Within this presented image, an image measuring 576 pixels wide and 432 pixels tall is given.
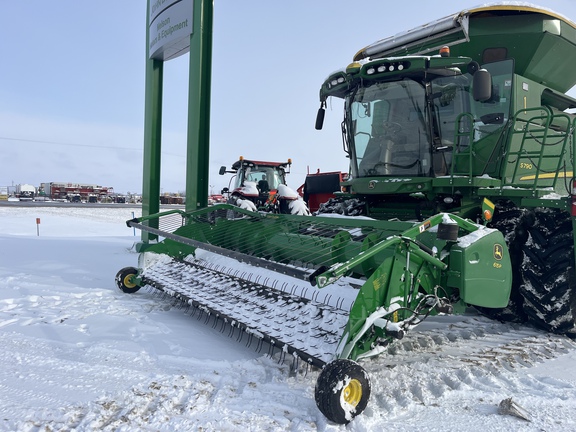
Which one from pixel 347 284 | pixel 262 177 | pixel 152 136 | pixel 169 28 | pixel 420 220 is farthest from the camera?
pixel 262 177

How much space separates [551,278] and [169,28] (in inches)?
321

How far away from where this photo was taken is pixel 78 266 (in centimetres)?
694

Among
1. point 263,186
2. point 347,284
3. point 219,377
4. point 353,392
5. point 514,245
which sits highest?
point 263,186

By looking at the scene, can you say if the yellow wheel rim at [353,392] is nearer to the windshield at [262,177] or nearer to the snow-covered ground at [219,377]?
the snow-covered ground at [219,377]

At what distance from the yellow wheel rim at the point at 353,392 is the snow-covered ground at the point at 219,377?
0.31ft

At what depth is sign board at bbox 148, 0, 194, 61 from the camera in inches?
336

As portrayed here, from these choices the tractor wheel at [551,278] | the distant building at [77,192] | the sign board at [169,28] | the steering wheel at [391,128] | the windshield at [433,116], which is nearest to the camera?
the tractor wheel at [551,278]

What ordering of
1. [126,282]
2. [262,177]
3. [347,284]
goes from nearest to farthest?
[347,284] < [126,282] < [262,177]

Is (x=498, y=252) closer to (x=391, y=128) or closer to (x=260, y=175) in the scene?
(x=391, y=128)

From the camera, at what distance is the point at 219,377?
283 centimetres

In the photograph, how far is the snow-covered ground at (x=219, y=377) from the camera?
233 cm

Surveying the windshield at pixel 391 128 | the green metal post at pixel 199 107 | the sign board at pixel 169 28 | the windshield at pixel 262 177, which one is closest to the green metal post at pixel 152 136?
the sign board at pixel 169 28

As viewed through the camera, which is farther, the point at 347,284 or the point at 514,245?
the point at 514,245

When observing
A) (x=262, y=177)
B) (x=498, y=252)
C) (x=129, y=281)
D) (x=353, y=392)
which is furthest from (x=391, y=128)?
(x=262, y=177)
